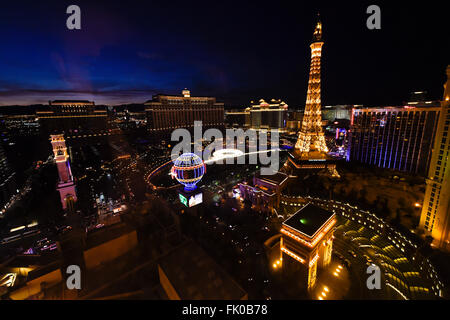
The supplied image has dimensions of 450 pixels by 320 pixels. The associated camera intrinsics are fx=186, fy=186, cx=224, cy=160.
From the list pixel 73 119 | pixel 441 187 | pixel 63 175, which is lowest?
pixel 63 175

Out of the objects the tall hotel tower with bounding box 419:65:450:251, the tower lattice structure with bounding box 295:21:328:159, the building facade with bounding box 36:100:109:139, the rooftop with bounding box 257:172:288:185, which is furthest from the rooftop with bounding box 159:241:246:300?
the building facade with bounding box 36:100:109:139

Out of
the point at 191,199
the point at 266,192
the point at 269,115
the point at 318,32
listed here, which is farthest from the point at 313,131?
the point at 269,115

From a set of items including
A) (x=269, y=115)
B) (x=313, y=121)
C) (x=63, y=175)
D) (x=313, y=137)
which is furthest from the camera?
(x=269, y=115)

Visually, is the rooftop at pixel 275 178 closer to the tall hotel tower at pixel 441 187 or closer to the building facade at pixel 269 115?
the tall hotel tower at pixel 441 187

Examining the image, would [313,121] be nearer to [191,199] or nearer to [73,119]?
[191,199]

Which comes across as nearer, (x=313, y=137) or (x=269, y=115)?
(x=313, y=137)

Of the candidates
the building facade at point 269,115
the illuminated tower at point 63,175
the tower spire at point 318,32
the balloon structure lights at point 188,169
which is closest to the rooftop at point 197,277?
the balloon structure lights at point 188,169

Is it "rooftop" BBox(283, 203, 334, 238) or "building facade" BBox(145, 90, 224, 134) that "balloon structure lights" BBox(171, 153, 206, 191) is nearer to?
"rooftop" BBox(283, 203, 334, 238)
